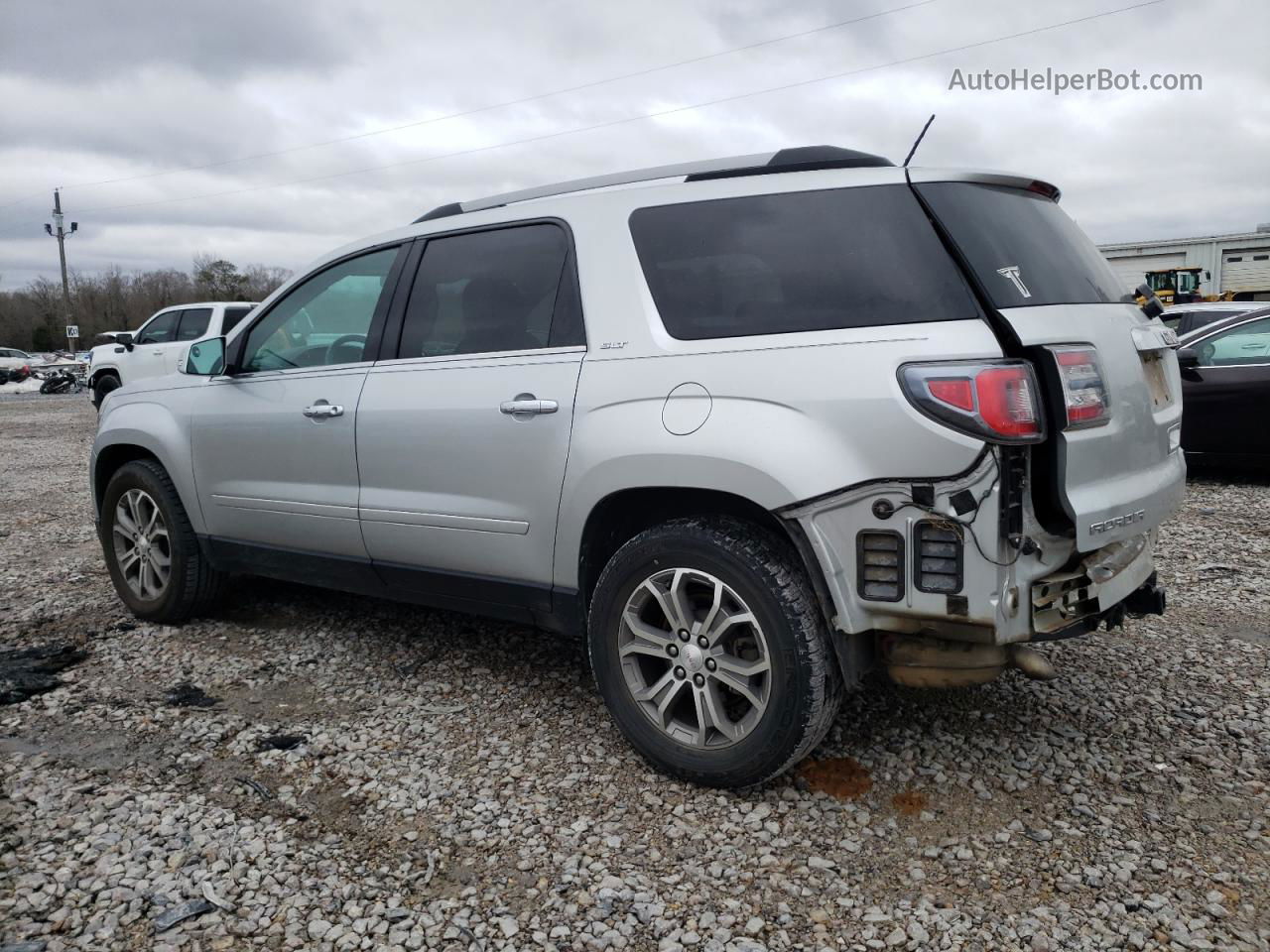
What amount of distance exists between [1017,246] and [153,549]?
4177mm

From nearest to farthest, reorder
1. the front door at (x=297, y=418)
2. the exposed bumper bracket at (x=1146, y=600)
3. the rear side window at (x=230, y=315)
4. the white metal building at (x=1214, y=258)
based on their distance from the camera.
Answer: the exposed bumper bracket at (x=1146, y=600), the front door at (x=297, y=418), the rear side window at (x=230, y=315), the white metal building at (x=1214, y=258)

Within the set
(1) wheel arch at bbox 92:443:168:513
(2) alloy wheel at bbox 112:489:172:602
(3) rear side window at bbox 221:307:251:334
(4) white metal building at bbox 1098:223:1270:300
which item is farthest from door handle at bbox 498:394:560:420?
(4) white metal building at bbox 1098:223:1270:300

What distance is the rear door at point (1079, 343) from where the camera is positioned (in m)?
2.54

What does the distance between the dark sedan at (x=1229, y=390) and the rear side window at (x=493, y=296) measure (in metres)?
6.06

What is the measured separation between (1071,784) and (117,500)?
4.57 meters

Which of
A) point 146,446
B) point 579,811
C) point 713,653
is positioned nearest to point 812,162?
point 713,653

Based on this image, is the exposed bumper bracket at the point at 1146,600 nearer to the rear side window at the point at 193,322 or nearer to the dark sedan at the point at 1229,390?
the dark sedan at the point at 1229,390

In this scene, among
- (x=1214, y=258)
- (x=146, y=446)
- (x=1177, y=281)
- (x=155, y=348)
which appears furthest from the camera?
(x=1214, y=258)

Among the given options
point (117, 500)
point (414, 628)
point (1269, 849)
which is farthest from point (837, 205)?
point (117, 500)

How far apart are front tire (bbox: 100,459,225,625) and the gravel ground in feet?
1.15

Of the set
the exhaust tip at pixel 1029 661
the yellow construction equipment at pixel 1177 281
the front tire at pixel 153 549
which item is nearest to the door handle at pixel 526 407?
the exhaust tip at pixel 1029 661

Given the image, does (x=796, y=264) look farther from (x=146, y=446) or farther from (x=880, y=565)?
(x=146, y=446)

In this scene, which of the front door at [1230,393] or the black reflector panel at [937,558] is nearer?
the black reflector panel at [937,558]

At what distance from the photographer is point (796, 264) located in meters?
2.88
